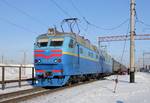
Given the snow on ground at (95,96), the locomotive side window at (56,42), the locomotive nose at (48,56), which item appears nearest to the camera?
the snow on ground at (95,96)

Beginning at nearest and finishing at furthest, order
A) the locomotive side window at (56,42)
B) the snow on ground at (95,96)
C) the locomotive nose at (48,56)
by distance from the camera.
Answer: the snow on ground at (95,96) → the locomotive nose at (48,56) → the locomotive side window at (56,42)

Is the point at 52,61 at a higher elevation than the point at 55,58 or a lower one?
lower

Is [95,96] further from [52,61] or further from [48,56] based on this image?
[48,56]

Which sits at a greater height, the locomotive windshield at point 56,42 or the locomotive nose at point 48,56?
the locomotive windshield at point 56,42

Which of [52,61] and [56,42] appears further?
[56,42]

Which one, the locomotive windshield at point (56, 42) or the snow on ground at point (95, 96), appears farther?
the locomotive windshield at point (56, 42)

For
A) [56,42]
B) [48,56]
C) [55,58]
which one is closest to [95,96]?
[55,58]

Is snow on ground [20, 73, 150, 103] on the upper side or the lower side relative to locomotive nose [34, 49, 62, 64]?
lower

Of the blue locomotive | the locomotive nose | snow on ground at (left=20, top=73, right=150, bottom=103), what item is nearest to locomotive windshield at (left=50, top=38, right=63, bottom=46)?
the blue locomotive

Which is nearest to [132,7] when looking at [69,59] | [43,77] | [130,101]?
[69,59]

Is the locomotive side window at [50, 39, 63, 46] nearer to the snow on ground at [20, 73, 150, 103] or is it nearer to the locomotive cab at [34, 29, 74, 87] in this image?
the locomotive cab at [34, 29, 74, 87]

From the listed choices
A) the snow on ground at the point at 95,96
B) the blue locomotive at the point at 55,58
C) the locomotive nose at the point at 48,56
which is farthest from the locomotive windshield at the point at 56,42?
the snow on ground at the point at 95,96

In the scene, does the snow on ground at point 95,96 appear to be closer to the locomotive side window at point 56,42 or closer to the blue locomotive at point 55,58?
the blue locomotive at point 55,58

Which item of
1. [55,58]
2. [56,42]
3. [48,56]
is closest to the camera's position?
[55,58]
